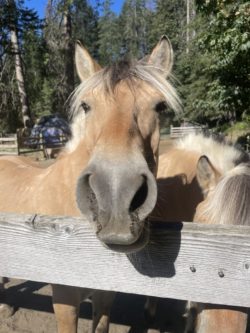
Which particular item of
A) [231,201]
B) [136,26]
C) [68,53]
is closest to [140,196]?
[231,201]

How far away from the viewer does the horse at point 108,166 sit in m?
1.52

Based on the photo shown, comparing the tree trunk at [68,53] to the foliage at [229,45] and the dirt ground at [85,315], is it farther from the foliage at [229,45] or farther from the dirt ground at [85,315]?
the dirt ground at [85,315]

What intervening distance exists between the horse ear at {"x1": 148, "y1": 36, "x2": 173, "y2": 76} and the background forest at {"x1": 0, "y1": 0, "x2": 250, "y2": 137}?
0.16m

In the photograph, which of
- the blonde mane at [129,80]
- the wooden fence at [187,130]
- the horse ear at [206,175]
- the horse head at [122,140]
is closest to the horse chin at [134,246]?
the horse head at [122,140]

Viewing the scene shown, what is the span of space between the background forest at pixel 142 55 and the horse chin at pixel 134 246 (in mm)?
1395

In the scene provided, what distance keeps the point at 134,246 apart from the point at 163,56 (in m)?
1.54

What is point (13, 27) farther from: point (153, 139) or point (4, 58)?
point (153, 139)

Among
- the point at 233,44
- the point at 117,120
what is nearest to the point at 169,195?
the point at 117,120

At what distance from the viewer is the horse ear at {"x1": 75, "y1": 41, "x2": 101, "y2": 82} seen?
261 centimetres

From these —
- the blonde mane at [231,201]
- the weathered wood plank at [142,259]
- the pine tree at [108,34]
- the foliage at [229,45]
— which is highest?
the pine tree at [108,34]

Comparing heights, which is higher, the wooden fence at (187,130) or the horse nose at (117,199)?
the wooden fence at (187,130)

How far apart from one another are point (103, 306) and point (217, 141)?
190cm

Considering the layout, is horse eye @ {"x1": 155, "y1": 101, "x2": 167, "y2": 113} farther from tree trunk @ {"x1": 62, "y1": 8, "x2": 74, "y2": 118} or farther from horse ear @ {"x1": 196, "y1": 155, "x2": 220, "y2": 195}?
tree trunk @ {"x1": 62, "y1": 8, "x2": 74, "y2": 118}

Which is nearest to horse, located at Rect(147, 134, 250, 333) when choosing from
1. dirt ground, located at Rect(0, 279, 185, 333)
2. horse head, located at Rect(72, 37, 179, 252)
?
dirt ground, located at Rect(0, 279, 185, 333)
